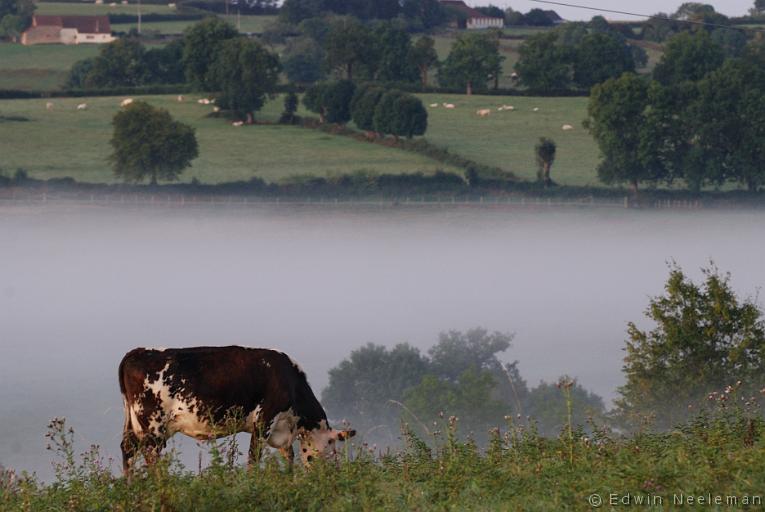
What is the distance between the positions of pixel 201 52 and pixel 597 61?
56.1 metres

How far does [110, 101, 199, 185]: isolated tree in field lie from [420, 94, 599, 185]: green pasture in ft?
97.6

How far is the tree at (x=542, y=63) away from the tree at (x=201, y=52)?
42.0 metres

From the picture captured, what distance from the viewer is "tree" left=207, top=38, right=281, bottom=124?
16712 cm

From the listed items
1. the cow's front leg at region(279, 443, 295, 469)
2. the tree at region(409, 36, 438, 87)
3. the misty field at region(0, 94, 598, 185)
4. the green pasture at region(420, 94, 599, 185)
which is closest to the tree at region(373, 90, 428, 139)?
the misty field at region(0, 94, 598, 185)

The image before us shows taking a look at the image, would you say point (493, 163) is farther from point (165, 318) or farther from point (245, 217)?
point (165, 318)

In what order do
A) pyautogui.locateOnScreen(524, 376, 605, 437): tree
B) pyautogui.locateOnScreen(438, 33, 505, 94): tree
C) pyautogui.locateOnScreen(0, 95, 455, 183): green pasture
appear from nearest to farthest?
pyautogui.locateOnScreen(524, 376, 605, 437): tree → pyautogui.locateOnScreen(0, 95, 455, 183): green pasture → pyautogui.locateOnScreen(438, 33, 505, 94): tree

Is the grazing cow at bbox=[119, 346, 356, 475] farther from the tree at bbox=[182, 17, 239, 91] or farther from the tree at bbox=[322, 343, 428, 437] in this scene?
the tree at bbox=[182, 17, 239, 91]

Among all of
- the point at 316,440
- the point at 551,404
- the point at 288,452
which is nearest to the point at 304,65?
the point at 551,404

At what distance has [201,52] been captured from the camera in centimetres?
17700

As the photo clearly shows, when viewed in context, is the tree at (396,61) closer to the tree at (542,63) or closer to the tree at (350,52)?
the tree at (350,52)

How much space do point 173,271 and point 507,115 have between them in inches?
1883

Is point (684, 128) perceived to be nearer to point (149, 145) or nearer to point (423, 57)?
point (423, 57)

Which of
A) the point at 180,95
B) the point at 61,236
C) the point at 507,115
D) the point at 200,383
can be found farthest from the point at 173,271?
the point at 200,383

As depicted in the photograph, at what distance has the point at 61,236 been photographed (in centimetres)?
15462
